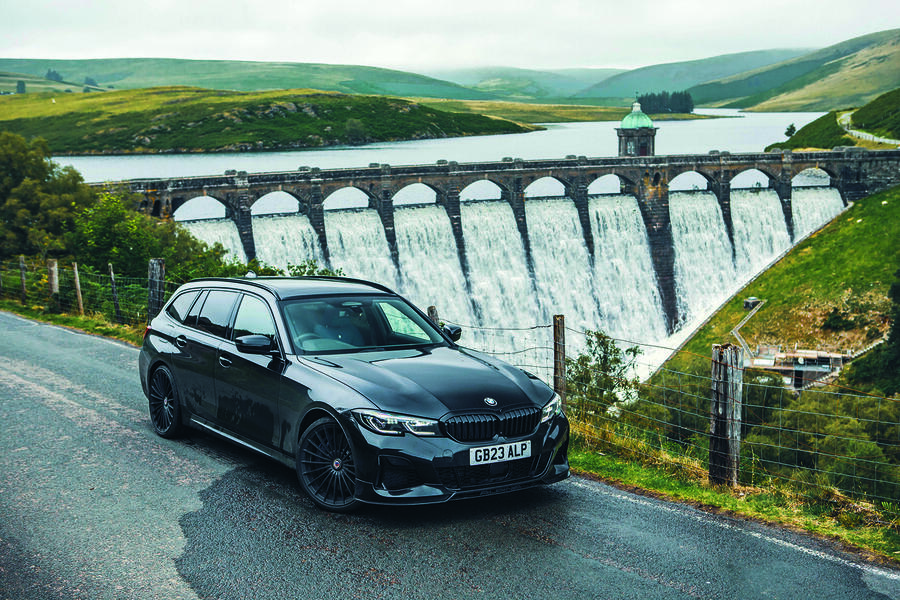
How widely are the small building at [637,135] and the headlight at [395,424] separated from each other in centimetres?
7726

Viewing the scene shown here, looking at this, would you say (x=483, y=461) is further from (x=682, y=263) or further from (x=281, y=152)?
(x=281, y=152)

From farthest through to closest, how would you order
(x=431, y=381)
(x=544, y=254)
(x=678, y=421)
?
1. (x=544, y=254)
2. (x=678, y=421)
3. (x=431, y=381)

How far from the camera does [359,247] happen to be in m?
53.4

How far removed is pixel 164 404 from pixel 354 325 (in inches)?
114

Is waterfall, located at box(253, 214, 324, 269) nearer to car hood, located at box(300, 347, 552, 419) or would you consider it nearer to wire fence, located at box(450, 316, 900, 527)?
wire fence, located at box(450, 316, 900, 527)

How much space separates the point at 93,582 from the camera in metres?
5.52

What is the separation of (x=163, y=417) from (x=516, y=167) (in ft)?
180

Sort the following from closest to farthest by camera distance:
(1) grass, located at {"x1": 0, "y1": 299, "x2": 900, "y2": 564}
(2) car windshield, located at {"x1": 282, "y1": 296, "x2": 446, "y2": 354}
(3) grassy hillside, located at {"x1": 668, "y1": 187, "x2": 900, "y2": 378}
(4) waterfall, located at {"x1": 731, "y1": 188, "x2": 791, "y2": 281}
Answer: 1. (1) grass, located at {"x1": 0, "y1": 299, "x2": 900, "y2": 564}
2. (2) car windshield, located at {"x1": 282, "y1": 296, "x2": 446, "y2": 354}
3. (3) grassy hillside, located at {"x1": 668, "y1": 187, "x2": 900, "y2": 378}
4. (4) waterfall, located at {"x1": 731, "y1": 188, "x2": 791, "y2": 281}

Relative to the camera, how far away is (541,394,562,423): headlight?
6.78 metres

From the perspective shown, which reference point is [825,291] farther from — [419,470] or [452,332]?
[419,470]

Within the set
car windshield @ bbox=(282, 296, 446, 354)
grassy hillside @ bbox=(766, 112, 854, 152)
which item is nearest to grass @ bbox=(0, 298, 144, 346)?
car windshield @ bbox=(282, 296, 446, 354)

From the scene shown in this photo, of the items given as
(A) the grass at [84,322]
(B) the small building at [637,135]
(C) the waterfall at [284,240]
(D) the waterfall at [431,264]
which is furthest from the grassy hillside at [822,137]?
(A) the grass at [84,322]

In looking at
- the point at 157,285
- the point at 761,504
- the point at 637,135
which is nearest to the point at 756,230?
the point at 637,135

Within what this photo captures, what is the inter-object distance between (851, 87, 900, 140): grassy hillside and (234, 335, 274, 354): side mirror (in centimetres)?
10813
